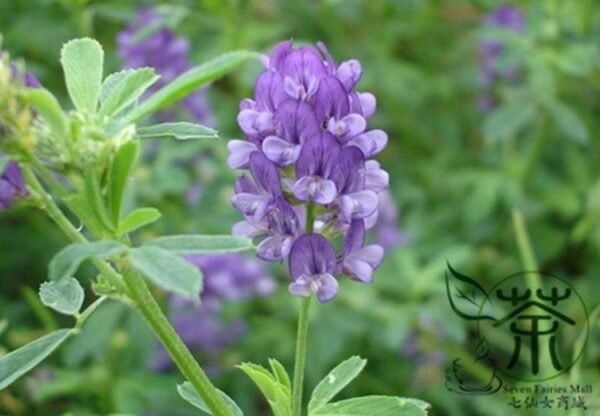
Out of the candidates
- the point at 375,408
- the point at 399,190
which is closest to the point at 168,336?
the point at 375,408

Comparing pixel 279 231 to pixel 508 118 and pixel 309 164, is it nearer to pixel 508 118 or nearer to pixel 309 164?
pixel 309 164

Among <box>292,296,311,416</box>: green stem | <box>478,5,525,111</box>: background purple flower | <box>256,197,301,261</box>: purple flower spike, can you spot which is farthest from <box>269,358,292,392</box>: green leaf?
<box>478,5,525,111</box>: background purple flower

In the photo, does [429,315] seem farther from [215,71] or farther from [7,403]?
[215,71]

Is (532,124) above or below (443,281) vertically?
above

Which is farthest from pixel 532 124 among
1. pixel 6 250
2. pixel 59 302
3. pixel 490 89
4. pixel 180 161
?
pixel 59 302

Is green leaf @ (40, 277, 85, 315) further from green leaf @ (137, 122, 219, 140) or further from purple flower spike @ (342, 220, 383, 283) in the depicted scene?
purple flower spike @ (342, 220, 383, 283)
